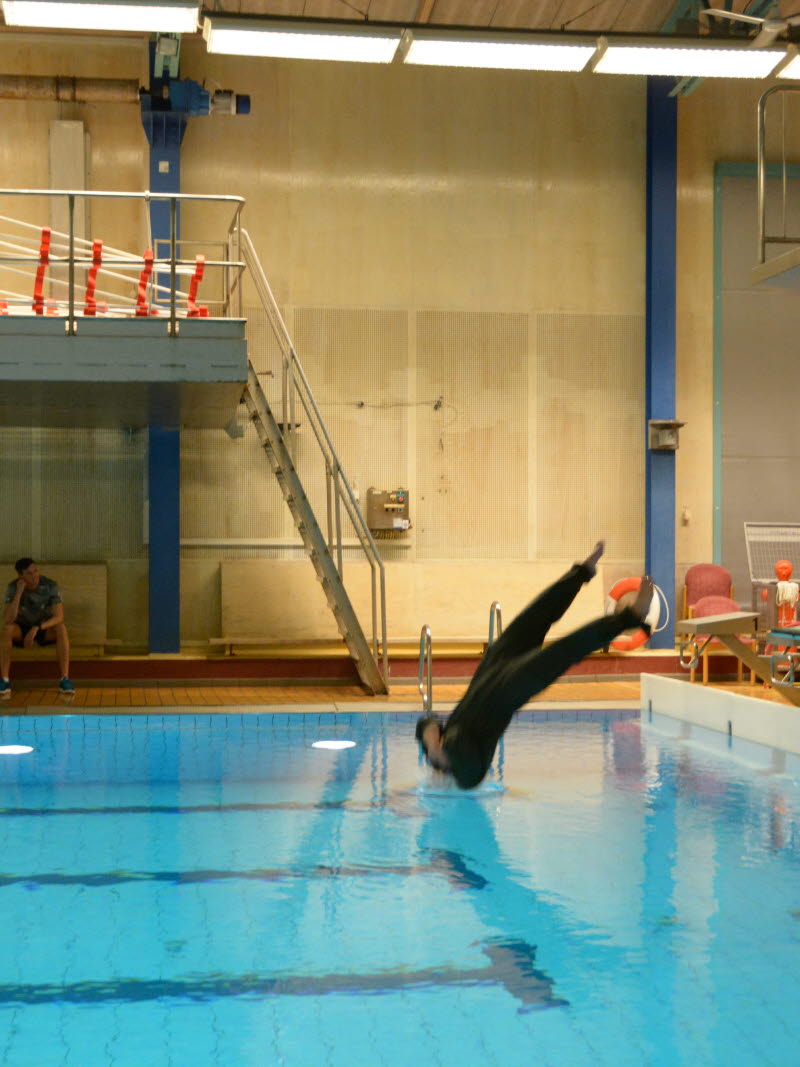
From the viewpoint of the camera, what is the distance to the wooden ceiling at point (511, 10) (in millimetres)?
11477

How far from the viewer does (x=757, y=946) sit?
4.49 metres

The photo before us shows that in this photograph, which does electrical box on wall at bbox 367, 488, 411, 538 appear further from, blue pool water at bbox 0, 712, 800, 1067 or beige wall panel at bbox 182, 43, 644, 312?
blue pool water at bbox 0, 712, 800, 1067

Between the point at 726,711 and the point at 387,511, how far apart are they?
166 inches

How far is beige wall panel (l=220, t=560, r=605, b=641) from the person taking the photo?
11.6 metres

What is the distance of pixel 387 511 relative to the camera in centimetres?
1182

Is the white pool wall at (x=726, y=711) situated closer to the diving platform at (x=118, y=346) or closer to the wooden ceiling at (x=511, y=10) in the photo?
the diving platform at (x=118, y=346)

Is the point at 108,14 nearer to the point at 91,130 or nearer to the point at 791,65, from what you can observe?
the point at 91,130

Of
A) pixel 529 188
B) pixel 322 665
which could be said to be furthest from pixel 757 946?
pixel 529 188

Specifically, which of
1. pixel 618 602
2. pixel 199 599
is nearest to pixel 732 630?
pixel 618 602

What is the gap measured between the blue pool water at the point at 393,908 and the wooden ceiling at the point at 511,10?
7114 mm

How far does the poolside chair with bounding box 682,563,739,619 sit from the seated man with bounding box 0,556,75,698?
589cm

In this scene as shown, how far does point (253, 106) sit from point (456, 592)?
16.6 ft

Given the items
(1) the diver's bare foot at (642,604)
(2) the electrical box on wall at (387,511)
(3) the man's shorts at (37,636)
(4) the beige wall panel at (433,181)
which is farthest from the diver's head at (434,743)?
(4) the beige wall panel at (433,181)

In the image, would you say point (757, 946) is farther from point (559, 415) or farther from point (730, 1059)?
point (559, 415)
